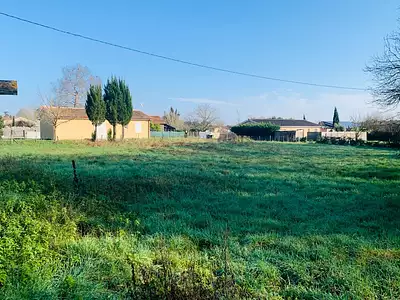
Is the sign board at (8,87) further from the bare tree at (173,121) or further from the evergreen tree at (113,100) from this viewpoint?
the bare tree at (173,121)

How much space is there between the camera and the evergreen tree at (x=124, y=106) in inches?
1334

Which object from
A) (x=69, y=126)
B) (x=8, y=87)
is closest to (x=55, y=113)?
(x=69, y=126)

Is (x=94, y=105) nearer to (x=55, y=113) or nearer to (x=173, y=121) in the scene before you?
(x=55, y=113)

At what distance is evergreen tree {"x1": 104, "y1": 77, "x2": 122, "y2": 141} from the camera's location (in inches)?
1302

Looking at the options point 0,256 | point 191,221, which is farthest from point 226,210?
point 0,256

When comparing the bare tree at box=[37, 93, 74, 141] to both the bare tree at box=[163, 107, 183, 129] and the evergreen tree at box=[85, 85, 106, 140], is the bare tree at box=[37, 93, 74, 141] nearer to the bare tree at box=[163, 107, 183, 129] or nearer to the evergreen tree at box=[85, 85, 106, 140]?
the evergreen tree at box=[85, 85, 106, 140]

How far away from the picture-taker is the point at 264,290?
315 centimetres

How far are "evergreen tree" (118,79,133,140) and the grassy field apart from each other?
25.7 meters

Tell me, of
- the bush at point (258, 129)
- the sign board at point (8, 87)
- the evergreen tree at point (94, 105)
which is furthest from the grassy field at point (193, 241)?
the bush at point (258, 129)

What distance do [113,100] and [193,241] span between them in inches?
1231

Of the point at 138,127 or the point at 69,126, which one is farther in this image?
the point at 138,127

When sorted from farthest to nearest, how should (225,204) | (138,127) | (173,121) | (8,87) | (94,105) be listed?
(173,121) < (138,127) < (94,105) < (225,204) < (8,87)

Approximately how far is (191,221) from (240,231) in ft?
3.28

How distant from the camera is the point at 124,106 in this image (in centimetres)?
3397
